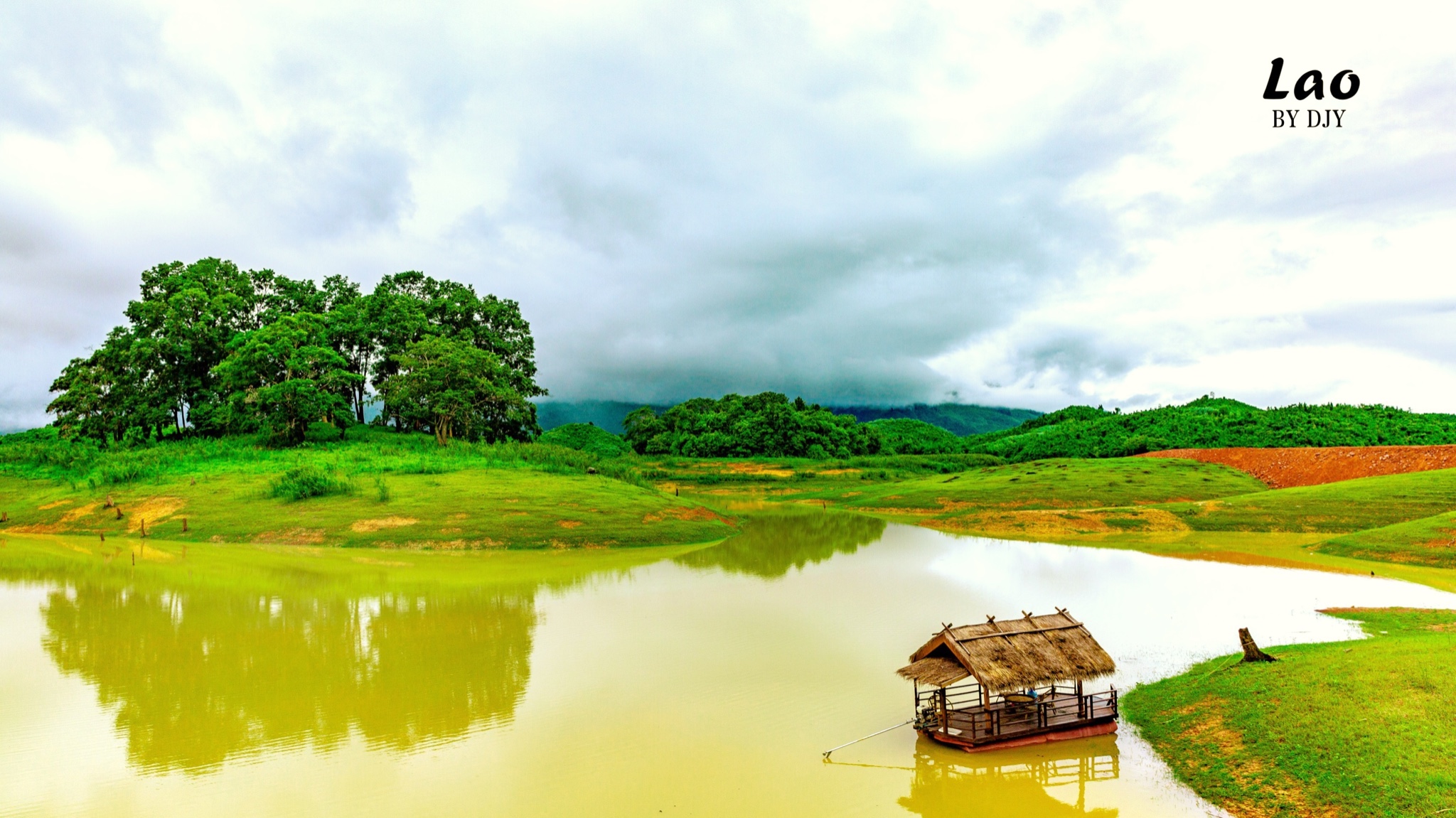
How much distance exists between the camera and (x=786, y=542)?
46.6 meters

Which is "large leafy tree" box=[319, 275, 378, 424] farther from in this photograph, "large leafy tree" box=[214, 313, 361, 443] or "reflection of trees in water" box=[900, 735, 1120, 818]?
"reflection of trees in water" box=[900, 735, 1120, 818]

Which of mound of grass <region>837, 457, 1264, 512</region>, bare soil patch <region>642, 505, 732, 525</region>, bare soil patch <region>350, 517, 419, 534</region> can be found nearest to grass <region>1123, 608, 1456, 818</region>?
bare soil patch <region>642, 505, 732, 525</region>

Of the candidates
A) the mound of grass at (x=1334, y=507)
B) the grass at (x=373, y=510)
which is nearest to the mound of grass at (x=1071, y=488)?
the mound of grass at (x=1334, y=507)

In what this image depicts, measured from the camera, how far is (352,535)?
135ft

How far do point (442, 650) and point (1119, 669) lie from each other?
18725mm

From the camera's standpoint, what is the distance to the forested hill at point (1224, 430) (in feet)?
294

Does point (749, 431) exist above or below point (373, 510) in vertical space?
above

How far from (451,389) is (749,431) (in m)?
62.2

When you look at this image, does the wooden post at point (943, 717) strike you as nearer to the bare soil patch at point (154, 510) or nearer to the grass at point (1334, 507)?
the grass at point (1334, 507)

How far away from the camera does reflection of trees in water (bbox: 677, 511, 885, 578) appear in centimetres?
3747

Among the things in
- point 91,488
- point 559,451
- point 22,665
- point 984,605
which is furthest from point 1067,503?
point 91,488

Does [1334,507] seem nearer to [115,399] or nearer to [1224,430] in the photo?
[1224,430]

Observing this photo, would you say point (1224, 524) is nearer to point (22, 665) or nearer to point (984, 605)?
point (984, 605)

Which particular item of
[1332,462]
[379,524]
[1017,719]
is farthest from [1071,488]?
[1017,719]
